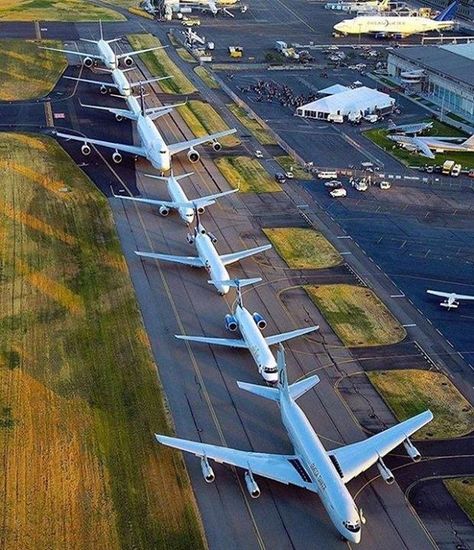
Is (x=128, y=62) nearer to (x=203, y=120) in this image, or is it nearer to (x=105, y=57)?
(x=105, y=57)

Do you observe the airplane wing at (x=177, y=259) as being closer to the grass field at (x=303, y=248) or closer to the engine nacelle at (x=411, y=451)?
the grass field at (x=303, y=248)

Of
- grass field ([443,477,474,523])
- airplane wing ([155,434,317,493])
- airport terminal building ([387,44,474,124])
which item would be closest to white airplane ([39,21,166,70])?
airport terminal building ([387,44,474,124])

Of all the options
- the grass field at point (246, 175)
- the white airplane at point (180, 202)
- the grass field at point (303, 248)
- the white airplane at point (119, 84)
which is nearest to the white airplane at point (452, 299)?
the grass field at point (303, 248)

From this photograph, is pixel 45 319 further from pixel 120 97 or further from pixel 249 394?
pixel 120 97

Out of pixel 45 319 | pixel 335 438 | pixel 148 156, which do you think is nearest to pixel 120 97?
pixel 148 156

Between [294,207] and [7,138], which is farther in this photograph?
[7,138]

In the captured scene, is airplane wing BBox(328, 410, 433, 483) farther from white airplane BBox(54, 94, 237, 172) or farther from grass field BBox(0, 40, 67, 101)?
grass field BBox(0, 40, 67, 101)
